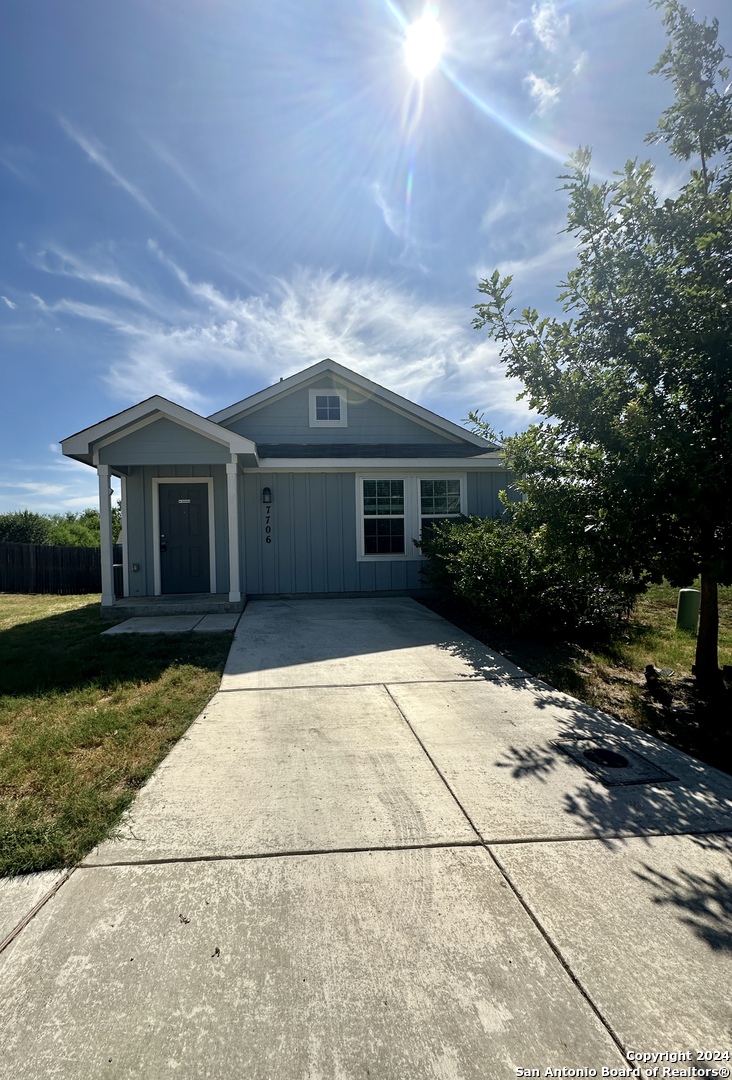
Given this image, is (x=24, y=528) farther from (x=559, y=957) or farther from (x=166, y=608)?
(x=559, y=957)

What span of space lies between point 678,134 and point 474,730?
5.39 meters

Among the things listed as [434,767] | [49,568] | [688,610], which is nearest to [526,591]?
[688,610]

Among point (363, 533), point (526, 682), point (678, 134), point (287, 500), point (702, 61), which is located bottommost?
point (526, 682)

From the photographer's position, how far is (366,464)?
978 centimetres

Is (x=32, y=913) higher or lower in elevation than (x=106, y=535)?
lower

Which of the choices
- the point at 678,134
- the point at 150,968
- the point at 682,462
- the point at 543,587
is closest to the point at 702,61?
the point at 678,134

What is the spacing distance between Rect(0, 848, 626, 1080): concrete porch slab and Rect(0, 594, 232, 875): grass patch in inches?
19.9

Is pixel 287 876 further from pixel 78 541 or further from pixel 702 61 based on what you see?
pixel 78 541

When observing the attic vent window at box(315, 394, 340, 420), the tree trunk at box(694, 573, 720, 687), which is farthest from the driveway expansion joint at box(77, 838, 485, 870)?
the attic vent window at box(315, 394, 340, 420)

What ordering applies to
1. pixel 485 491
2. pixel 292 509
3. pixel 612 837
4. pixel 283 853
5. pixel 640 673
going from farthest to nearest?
1. pixel 485 491
2. pixel 292 509
3. pixel 640 673
4. pixel 612 837
5. pixel 283 853

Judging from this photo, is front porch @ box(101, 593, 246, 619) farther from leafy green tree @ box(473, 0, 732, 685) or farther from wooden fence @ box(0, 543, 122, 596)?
wooden fence @ box(0, 543, 122, 596)

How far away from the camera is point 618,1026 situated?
1585 millimetres

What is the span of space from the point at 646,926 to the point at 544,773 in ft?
4.16

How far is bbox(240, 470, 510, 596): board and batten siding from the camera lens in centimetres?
985
